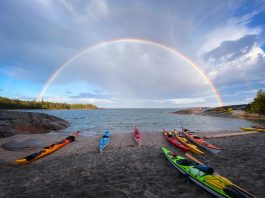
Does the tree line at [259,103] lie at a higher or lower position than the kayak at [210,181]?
higher

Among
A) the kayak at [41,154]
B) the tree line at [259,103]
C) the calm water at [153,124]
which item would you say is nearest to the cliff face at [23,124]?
the calm water at [153,124]

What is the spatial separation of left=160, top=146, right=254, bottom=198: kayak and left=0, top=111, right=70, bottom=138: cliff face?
27.5 m

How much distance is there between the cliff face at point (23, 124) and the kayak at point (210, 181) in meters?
27.5

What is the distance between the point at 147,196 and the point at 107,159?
6840 millimetres

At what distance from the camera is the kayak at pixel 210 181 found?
7.87 m

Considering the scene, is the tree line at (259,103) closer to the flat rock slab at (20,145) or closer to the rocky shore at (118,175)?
the rocky shore at (118,175)

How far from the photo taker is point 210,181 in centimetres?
896

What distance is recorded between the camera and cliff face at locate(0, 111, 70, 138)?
93.0 feet

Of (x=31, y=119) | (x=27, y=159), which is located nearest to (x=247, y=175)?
(x=27, y=159)

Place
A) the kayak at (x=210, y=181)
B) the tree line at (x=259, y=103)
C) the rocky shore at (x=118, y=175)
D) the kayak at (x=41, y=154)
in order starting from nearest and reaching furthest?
the kayak at (x=210, y=181) < the rocky shore at (x=118, y=175) < the kayak at (x=41, y=154) < the tree line at (x=259, y=103)

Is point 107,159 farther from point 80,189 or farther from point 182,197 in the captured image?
point 182,197

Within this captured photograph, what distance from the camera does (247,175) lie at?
35.1 feet

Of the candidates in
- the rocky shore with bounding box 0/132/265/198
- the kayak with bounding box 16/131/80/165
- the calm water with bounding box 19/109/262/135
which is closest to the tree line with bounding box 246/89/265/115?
the calm water with bounding box 19/109/262/135

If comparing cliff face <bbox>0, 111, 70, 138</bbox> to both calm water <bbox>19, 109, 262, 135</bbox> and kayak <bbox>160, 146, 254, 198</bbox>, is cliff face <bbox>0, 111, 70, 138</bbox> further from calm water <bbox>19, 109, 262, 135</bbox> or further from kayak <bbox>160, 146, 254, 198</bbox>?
kayak <bbox>160, 146, 254, 198</bbox>
